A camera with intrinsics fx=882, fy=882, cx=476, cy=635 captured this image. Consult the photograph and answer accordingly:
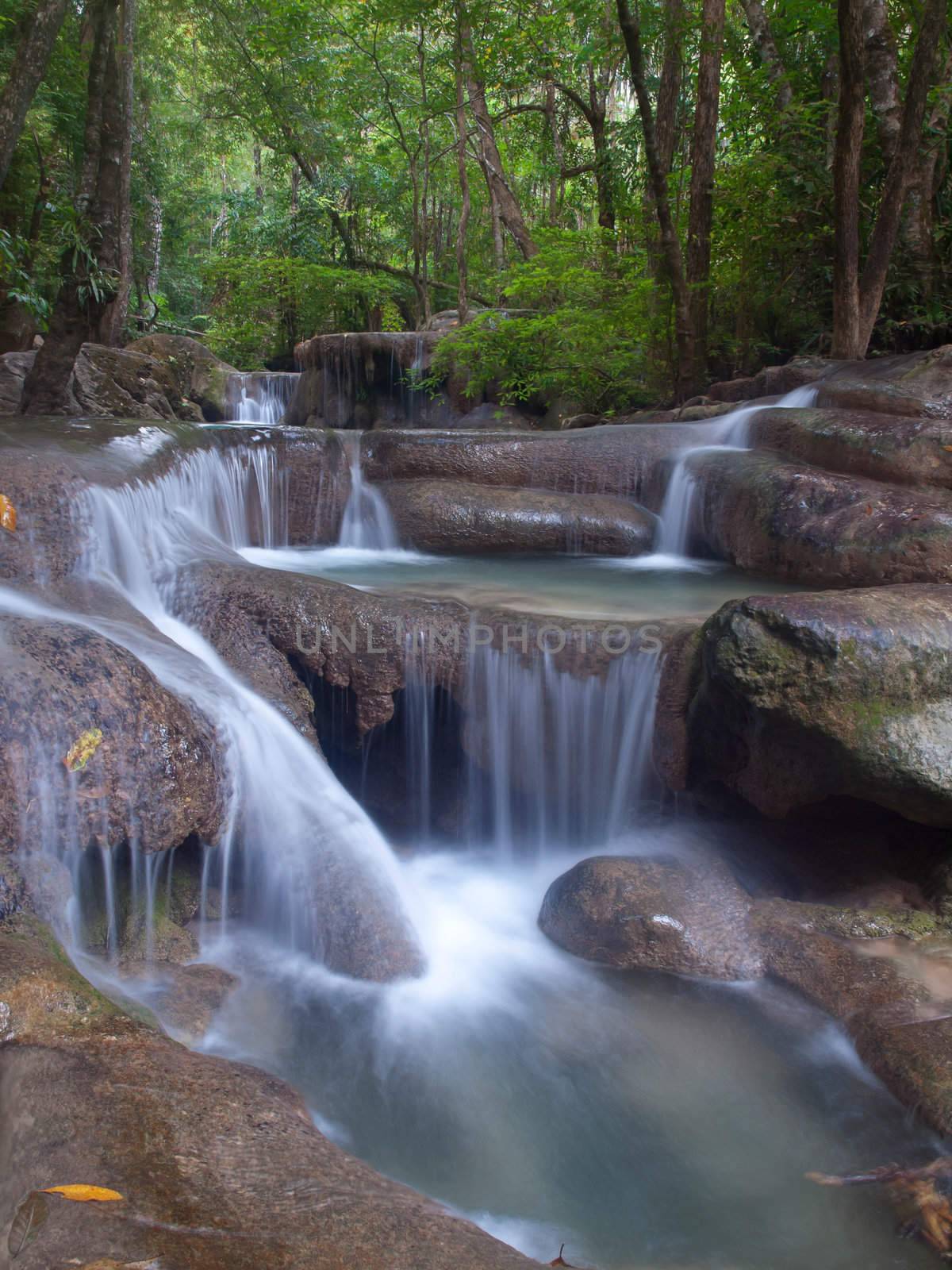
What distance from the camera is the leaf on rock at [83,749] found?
3172mm

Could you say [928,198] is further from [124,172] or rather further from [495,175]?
[495,175]

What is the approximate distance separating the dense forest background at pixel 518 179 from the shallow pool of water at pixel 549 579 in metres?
3.26

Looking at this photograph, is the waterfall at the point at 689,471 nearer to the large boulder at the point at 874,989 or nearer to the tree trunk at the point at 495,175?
the large boulder at the point at 874,989

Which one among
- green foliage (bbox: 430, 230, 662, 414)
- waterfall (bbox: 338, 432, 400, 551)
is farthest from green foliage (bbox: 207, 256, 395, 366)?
waterfall (bbox: 338, 432, 400, 551)

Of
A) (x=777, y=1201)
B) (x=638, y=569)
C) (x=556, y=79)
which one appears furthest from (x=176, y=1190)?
(x=556, y=79)

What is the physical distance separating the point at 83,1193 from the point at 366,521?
22.2 ft

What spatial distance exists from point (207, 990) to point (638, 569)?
4.79m

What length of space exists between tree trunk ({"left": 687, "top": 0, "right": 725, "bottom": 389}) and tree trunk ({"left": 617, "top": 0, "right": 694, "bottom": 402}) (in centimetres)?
14

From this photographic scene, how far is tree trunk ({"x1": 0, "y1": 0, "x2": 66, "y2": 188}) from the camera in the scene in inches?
267

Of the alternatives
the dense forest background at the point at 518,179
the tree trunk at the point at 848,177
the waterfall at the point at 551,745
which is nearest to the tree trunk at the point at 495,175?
the dense forest background at the point at 518,179

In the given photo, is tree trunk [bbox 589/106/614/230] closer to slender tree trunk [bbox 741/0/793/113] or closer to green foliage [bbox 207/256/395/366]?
slender tree trunk [bbox 741/0/793/113]

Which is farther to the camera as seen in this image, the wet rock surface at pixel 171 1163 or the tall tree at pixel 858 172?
the tall tree at pixel 858 172

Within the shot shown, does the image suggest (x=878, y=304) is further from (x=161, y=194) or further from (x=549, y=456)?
(x=161, y=194)

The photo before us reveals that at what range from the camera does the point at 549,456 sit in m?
8.34
